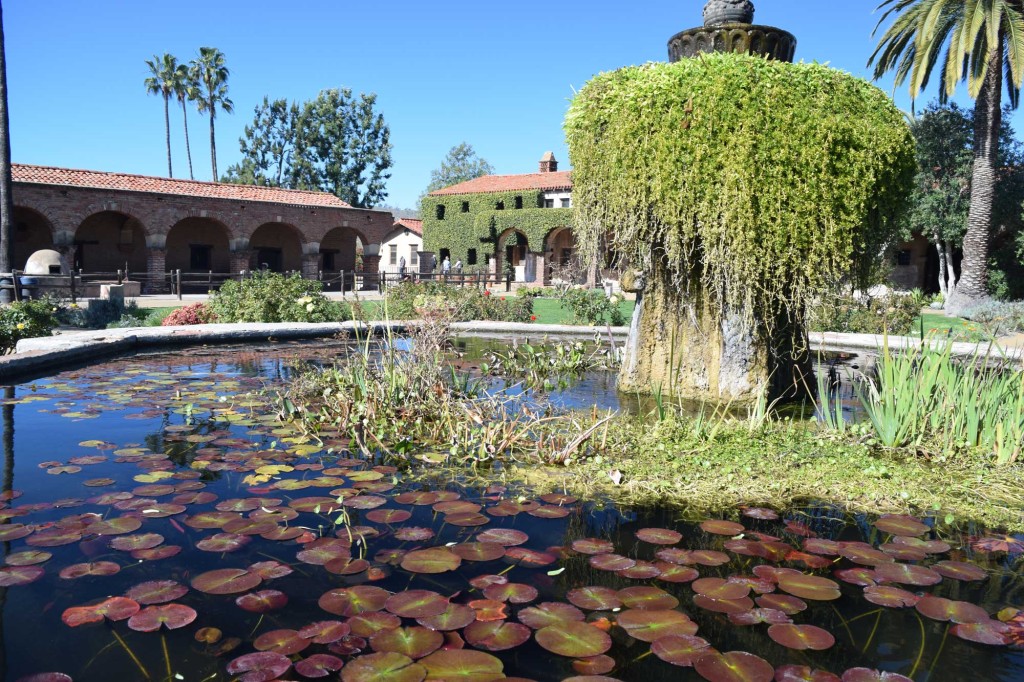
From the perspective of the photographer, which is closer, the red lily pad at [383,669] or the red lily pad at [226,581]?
the red lily pad at [383,669]

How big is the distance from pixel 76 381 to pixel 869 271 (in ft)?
23.4

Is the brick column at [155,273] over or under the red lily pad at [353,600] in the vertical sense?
over

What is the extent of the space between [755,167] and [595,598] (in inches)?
135

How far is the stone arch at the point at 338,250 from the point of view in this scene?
34.3m

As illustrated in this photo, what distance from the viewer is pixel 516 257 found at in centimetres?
4006

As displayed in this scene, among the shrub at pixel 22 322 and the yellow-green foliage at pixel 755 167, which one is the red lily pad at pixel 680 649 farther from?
the shrub at pixel 22 322

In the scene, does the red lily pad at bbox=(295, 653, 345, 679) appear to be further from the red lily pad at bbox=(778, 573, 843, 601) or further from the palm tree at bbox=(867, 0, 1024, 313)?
the palm tree at bbox=(867, 0, 1024, 313)

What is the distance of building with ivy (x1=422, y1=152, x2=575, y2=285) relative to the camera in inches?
1451

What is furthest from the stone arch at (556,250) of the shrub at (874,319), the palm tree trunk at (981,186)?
the shrub at (874,319)

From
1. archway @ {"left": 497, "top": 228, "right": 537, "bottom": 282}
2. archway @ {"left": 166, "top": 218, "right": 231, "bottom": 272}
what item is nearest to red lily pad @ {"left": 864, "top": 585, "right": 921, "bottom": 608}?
archway @ {"left": 166, "top": 218, "right": 231, "bottom": 272}

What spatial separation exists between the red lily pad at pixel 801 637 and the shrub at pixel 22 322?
10292 millimetres

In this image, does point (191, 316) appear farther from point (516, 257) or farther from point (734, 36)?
point (516, 257)

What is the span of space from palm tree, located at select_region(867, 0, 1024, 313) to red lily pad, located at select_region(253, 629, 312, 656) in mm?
20298

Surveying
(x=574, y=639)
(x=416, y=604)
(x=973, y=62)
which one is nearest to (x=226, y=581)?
(x=416, y=604)
